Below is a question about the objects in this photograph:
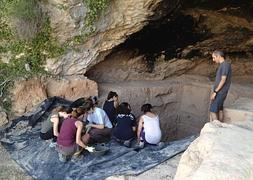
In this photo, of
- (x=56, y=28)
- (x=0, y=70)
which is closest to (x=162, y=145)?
(x=56, y=28)

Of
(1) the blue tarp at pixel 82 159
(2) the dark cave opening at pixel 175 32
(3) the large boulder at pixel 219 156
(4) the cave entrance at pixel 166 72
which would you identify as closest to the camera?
(3) the large boulder at pixel 219 156

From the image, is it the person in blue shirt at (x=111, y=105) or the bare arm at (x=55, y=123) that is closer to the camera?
the bare arm at (x=55, y=123)

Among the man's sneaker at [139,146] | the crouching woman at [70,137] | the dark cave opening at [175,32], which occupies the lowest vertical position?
the man's sneaker at [139,146]

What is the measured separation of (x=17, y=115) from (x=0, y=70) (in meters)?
0.79

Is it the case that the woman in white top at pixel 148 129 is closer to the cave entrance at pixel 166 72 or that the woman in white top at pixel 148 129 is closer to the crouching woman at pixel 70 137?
the crouching woman at pixel 70 137

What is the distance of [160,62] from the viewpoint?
918cm

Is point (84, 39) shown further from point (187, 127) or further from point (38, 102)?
point (187, 127)

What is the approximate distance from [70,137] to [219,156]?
8.12ft

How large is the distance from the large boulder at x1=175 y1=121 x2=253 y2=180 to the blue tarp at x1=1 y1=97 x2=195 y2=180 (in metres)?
1.16

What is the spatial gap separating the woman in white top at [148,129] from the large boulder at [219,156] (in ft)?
4.17

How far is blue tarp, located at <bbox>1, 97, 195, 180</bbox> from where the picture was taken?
5.93 meters

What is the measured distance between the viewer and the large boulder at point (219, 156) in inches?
155

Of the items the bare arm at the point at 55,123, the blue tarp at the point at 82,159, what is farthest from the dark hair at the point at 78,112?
the blue tarp at the point at 82,159

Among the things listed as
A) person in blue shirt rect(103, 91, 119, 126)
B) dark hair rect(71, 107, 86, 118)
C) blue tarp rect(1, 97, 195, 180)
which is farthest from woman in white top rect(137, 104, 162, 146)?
dark hair rect(71, 107, 86, 118)
